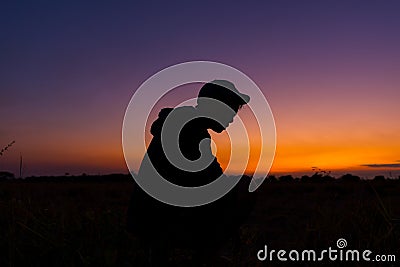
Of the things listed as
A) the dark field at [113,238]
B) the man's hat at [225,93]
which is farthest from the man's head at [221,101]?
the dark field at [113,238]

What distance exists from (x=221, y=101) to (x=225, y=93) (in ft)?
0.19

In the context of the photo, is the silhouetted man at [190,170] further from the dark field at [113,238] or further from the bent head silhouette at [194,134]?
the dark field at [113,238]

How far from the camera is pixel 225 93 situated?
360 cm

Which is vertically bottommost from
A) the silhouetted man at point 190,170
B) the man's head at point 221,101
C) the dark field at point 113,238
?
the dark field at point 113,238

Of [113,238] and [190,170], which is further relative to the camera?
[113,238]

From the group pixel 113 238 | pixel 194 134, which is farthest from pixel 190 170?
pixel 113 238

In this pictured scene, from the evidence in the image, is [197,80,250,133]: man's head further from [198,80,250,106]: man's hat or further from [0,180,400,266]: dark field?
[0,180,400,266]: dark field

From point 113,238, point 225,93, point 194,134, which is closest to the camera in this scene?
point 225,93

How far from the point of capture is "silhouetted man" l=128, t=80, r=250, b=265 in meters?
3.63

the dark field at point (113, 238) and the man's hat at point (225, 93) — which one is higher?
the man's hat at point (225, 93)

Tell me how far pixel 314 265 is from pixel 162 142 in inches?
71.4

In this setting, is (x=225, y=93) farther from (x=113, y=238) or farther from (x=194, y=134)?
(x=113, y=238)

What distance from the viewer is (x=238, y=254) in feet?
13.6

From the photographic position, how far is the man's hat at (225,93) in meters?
3.60
